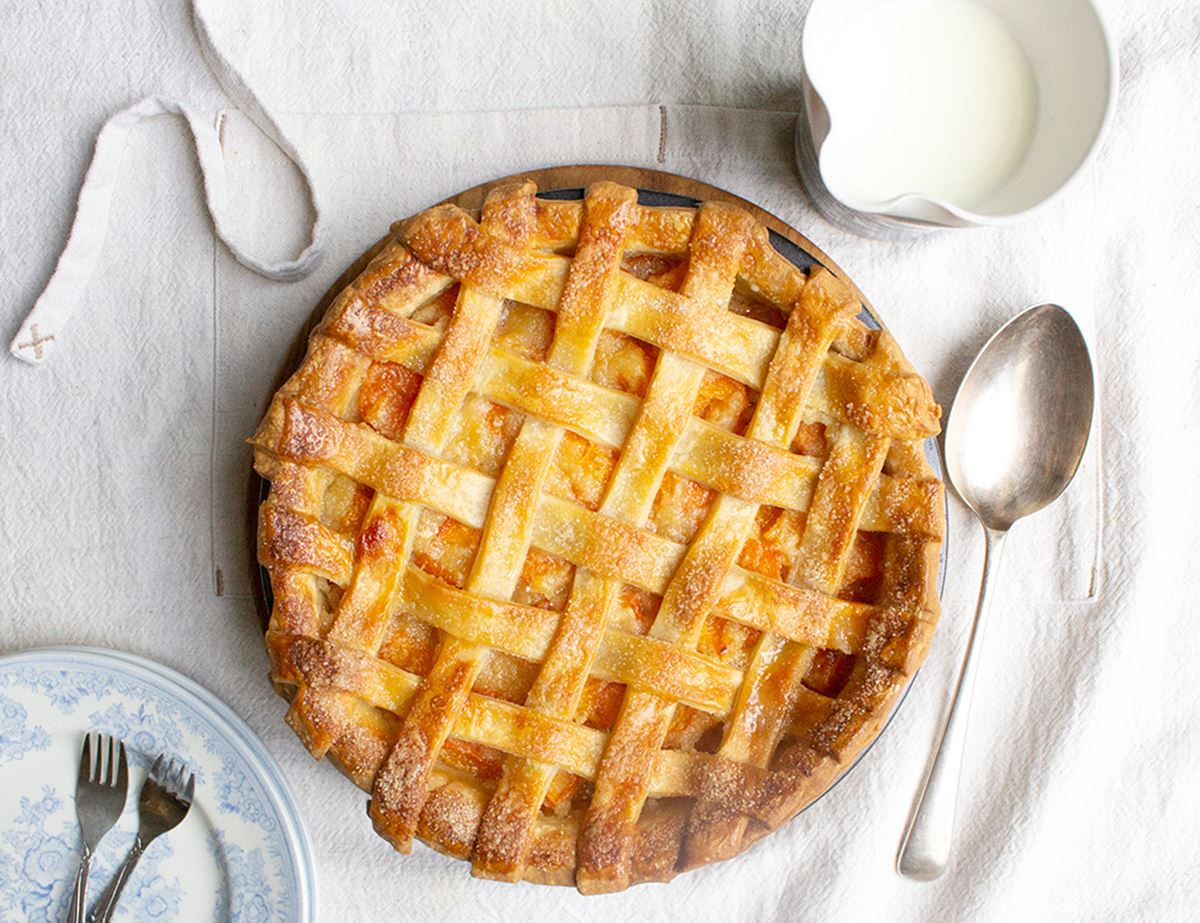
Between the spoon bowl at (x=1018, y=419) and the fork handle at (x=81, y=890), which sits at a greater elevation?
the spoon bowl at (x=1018, y=419)

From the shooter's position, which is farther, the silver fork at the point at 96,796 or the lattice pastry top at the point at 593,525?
the silver fork at the point at 96,796

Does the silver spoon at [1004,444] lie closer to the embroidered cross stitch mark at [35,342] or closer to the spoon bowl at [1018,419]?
the spoon bowl at [1018,419]

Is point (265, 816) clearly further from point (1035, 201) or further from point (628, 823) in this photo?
point (1035, 201)

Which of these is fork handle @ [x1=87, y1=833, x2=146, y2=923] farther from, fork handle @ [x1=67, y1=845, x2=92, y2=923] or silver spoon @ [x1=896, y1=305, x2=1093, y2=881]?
silver spoon @ [x1=896, y1=305, x2=1093, y2=881]

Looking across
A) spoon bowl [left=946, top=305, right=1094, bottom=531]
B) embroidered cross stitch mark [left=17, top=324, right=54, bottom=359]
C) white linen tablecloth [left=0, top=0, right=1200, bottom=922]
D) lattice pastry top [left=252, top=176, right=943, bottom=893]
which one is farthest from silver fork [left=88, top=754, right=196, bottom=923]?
spoon bowl [left=946, top=305, right=1094, bottom=531]

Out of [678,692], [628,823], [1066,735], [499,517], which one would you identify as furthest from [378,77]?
[1066,735]

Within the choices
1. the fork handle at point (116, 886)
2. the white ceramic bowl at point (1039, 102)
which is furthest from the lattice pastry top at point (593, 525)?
the fork handle at point (116, 886)

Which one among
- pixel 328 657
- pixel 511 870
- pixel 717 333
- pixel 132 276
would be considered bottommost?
pixel 511 870

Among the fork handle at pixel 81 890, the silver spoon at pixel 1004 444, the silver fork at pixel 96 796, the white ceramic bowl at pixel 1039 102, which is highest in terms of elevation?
the white ceramic bowl at pixel 1039 102
